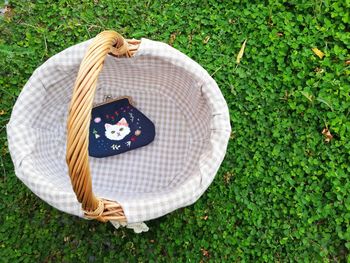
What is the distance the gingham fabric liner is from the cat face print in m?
0.09

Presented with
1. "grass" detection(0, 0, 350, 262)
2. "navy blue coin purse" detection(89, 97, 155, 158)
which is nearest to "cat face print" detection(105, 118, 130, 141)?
"navy blue coin purse" detection(89, 97, 155, 158)

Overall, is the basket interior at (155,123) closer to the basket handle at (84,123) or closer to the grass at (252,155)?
the grass at (252,155)

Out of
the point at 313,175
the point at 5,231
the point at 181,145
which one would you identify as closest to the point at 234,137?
the point at 181,145

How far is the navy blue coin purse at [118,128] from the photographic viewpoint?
201cm

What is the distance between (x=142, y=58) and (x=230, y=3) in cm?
65

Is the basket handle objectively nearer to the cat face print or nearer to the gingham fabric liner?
the gingham fabric liner

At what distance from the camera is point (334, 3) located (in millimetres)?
1989

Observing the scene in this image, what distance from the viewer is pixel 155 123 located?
2.07 meters

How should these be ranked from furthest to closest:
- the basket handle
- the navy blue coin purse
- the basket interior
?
the navy blue coin purse → the basket interior → the basket handle

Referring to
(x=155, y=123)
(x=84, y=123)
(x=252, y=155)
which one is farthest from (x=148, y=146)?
(x=84, y=123)

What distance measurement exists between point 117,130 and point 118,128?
1 cm

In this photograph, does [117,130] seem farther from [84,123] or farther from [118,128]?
[84,123]

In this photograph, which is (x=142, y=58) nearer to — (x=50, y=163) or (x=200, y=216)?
(x=50, y=163)

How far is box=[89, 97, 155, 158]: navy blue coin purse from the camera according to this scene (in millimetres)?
2012
